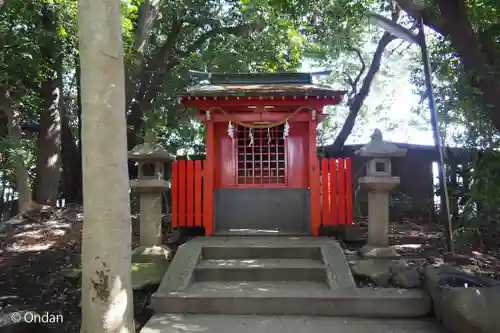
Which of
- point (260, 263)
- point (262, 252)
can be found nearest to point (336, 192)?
point (262, 252)

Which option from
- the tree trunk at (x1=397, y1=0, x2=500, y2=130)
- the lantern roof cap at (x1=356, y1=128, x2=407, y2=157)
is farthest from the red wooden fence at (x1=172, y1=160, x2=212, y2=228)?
the tree trunk at (x1=397, y1=0, x2=500, y2=130)

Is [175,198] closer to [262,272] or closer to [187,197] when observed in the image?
[187,197]

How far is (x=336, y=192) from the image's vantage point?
709cm

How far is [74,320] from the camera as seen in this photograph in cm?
480

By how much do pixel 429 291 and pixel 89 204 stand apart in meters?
4.13

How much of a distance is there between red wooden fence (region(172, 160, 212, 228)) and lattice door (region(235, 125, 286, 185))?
955mm

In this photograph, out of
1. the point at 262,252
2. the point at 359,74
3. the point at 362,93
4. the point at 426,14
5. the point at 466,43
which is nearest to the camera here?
the point at 262,252

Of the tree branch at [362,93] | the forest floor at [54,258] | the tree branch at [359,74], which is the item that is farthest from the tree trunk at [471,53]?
the tree branch at [359,74]

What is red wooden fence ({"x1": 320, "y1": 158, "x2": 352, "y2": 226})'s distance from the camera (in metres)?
7.05

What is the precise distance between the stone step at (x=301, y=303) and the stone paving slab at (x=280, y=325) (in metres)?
0.10

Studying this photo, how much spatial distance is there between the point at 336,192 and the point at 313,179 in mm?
497

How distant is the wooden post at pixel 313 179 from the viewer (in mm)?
7223

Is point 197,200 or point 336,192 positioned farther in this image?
point 197,200

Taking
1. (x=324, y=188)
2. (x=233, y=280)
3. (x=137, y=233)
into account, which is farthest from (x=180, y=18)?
(x=233, y=280)
